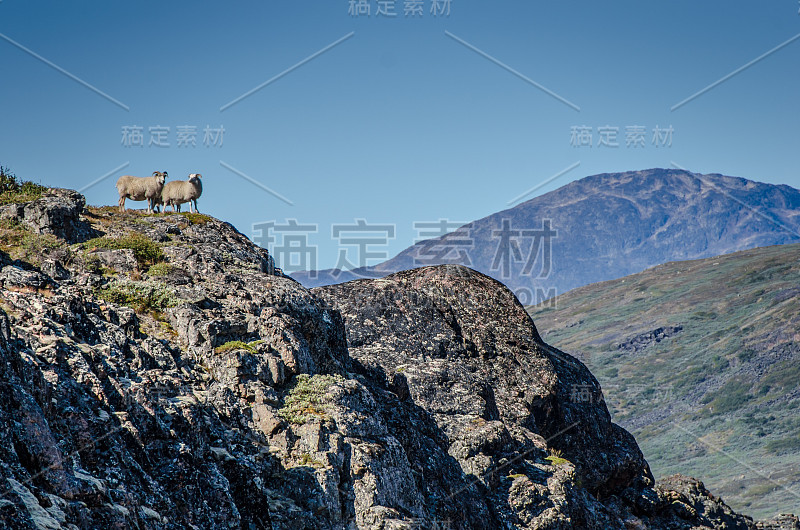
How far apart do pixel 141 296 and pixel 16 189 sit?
847cm

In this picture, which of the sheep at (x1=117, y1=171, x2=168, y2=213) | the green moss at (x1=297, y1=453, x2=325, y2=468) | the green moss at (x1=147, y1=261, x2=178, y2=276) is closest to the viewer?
the green moss at (x1=297, y1=453, x2=325, y2=468)

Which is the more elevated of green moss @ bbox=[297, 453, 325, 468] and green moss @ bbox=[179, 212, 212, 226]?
green moss @ bbox=[179, 212, 212, 226]

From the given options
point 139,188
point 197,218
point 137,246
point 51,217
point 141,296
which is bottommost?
point 141,296

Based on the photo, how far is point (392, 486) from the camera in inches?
736

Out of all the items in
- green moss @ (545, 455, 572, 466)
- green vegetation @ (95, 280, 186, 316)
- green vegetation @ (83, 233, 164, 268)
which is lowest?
green moss @ (545, 455, 572, 466)

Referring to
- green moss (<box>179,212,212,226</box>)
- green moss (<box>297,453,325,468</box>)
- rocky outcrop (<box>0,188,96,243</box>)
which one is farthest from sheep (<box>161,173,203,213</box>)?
green moss (<box>297,453,325,468</box>)

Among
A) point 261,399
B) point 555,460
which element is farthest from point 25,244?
point 555,460

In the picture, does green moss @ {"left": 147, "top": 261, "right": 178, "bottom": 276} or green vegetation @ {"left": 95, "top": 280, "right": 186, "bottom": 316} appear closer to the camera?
green vegetation @ {"left": 95, "top": 280, "right": 186, "bottom": 316}

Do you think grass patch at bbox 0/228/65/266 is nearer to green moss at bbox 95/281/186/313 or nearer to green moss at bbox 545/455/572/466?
green moss at bbox 95/281/186/313

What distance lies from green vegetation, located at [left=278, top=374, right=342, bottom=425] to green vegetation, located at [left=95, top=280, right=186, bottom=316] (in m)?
3.63

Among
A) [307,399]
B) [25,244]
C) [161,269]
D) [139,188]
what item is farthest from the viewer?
[139,188]

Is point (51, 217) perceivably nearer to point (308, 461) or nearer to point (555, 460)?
point (308, 461)

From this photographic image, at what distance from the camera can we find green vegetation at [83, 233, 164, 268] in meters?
22.9

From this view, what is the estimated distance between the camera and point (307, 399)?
1931 cm
